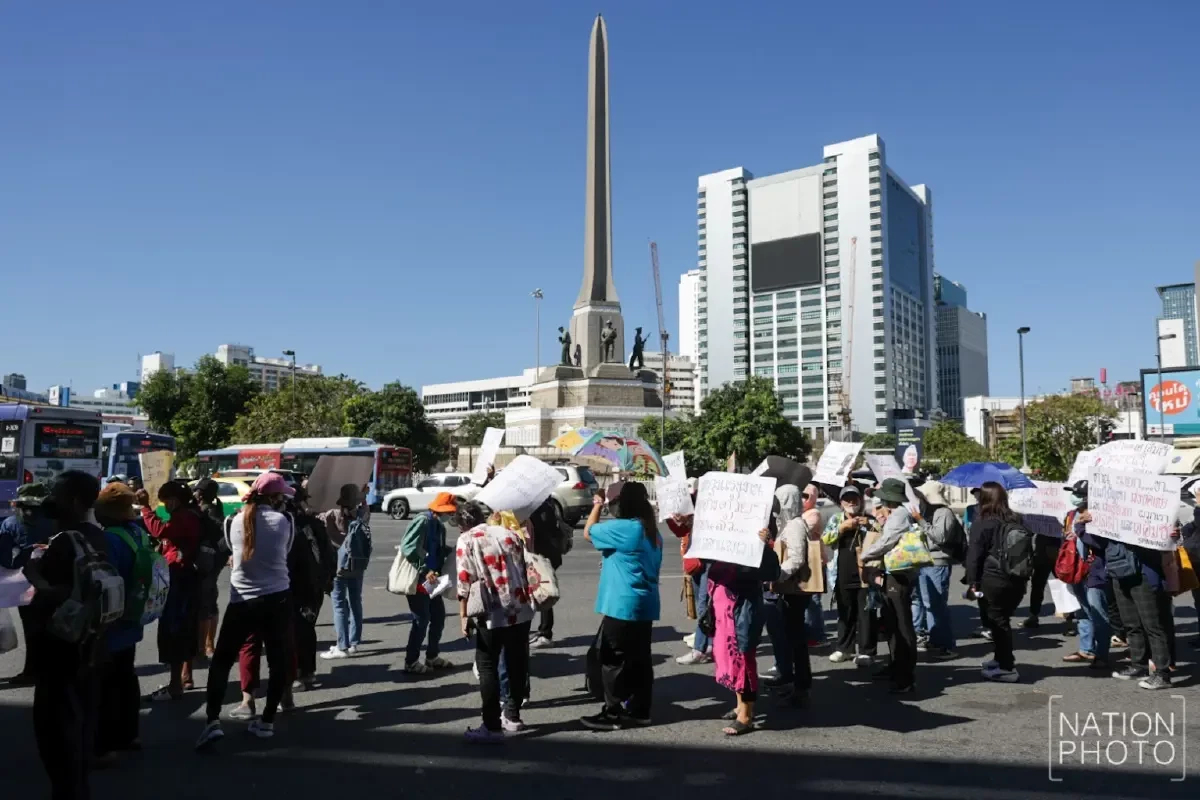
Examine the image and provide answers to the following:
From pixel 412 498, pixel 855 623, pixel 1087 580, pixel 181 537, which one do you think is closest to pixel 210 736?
pixel 181 537

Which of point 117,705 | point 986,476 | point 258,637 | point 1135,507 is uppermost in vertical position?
point 986,476

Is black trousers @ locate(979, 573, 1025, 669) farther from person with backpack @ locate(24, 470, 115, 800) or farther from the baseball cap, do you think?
person with backpack @ locate(24, 470, 115, 800)

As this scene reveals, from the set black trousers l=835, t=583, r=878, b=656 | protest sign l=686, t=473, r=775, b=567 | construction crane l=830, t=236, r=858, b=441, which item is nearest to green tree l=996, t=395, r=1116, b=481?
black trousers l=835, t=583, r=878, b=656

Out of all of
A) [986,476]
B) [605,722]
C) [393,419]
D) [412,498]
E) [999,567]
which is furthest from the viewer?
[393,419]

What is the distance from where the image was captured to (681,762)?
5.71 meters

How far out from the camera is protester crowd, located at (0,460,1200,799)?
4.90 m

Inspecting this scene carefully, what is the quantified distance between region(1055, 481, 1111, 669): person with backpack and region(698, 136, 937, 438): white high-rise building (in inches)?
5615

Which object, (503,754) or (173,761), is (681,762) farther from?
(173,761)

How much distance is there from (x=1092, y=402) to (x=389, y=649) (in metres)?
50.7

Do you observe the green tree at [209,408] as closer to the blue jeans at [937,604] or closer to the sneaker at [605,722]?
the blue jeans at [937,604]

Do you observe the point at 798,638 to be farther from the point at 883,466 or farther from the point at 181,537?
the point at 883,466

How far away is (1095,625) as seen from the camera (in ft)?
27.7

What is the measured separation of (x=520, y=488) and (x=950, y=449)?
7609 centimetres

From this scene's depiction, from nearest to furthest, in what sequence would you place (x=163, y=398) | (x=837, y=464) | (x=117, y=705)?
(x=117, y=705) < (x=837, y=464) < (x=163, y=398)
